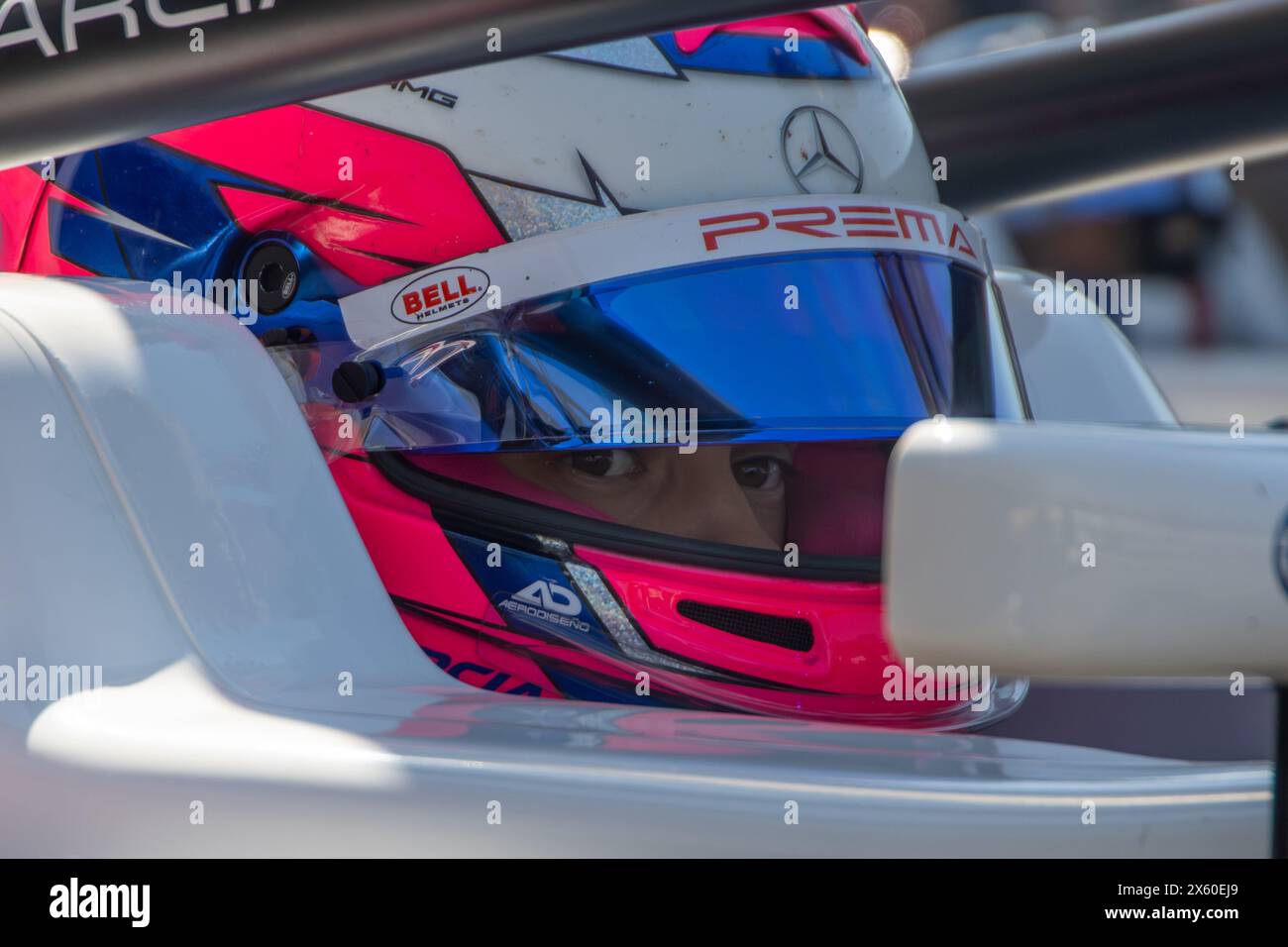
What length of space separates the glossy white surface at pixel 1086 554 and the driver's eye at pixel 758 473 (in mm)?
702

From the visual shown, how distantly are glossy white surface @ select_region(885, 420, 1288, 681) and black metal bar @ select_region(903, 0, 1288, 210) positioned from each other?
0.92 metres

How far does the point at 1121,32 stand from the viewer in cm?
143

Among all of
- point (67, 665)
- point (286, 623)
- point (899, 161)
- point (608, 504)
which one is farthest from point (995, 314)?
point (67, 665)

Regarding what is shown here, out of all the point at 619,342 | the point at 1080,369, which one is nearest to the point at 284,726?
the point at 619,342

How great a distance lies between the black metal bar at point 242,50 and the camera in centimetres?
73

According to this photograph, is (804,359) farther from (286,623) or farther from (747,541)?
(286,623)

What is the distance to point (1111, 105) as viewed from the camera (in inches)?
55.4

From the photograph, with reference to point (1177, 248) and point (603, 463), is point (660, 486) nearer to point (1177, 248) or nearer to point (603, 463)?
point (603, 463)

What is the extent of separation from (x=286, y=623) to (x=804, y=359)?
446mm
